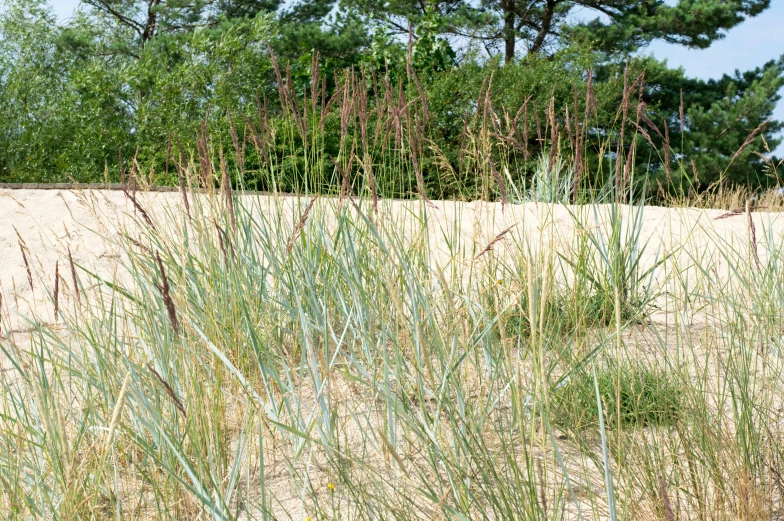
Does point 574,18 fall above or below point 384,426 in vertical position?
above

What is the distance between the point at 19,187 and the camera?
21.7ft

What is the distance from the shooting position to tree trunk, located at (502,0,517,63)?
14.7 metres

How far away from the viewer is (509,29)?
48.1ft

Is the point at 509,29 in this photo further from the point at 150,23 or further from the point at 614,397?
the point at 614,397

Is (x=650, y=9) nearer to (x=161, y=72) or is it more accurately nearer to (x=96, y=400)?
(x=161, y=72)

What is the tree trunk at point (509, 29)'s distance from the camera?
578 inches

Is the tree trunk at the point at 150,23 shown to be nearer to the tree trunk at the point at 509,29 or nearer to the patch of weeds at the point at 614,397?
the tree trunk at the point at 509,29

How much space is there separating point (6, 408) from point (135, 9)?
18308mm

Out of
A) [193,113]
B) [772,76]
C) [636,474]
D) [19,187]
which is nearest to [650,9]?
[772,76]

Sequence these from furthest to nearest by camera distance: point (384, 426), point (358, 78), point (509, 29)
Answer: point (509, 29) < point (358, 78) < point (384, 426)

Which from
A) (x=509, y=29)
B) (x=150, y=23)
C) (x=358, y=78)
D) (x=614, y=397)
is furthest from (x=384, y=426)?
(x=150, y=23)

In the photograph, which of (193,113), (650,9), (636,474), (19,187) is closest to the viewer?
(636,474)

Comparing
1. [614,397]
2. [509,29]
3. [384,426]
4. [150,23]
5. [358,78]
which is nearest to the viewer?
[384,426]

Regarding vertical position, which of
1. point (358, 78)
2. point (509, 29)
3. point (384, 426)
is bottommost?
point (384, 426)
